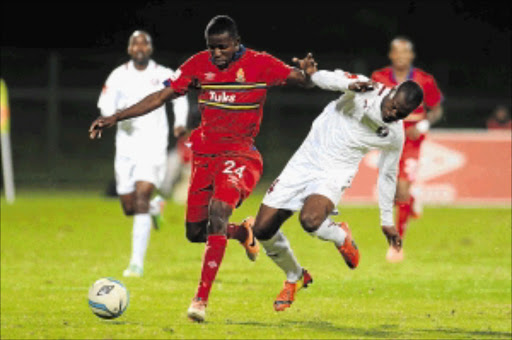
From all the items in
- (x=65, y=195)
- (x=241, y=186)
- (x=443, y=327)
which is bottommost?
(x=65, y=195)

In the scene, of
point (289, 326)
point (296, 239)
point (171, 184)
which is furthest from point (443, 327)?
point (171, 184)

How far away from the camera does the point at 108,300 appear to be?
921 cm

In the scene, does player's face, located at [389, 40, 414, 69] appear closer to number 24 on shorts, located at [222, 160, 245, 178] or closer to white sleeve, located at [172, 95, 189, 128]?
white sleeve, located at [172, 95, 189, 128]

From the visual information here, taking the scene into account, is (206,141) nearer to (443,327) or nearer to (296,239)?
(443,327)

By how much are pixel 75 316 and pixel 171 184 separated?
14.9 metres

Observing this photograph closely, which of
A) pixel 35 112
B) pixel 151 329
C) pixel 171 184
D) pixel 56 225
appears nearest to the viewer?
pixel 151 329

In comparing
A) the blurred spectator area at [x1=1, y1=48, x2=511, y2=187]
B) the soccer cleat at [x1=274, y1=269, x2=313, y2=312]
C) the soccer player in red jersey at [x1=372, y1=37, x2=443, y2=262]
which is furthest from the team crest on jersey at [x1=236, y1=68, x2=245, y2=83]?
the blurred spectator area at [x1=1, y1=48, x2=511, y2=187]

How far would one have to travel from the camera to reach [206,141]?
32.1 ft

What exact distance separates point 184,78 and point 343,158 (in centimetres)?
149

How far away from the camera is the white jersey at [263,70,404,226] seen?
9.76 meters

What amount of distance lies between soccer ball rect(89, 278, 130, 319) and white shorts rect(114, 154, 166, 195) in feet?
12.1

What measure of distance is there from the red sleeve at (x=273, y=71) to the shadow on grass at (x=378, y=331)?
6.36 ft

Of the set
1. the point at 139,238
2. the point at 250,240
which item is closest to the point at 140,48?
the point at 139,238

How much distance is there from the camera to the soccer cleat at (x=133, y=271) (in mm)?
12562
